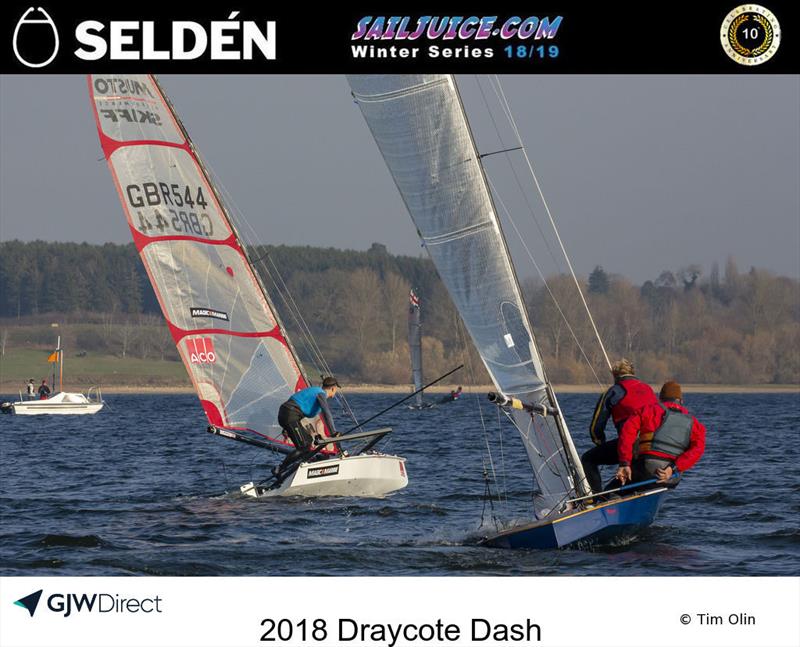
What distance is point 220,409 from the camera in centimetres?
2094

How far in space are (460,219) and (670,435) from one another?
3.20m

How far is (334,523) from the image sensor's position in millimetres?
16094

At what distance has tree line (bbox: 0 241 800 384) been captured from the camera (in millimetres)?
126812

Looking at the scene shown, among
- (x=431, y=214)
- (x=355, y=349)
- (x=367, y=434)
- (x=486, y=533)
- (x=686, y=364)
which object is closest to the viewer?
(x=431, y=214)

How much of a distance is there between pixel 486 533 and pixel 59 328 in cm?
14102

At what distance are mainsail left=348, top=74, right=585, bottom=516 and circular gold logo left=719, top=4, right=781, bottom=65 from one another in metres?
2.84

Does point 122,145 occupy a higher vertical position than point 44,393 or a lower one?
lower

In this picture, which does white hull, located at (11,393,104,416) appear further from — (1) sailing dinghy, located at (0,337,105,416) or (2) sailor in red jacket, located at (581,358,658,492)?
(2) sailor in red jacket, located at (581,358,658,492)

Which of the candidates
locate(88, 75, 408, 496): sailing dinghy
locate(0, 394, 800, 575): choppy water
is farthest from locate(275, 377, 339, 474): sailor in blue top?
locate(88, 75, 408, 496): sailing dinghy

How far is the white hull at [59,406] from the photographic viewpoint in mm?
62906

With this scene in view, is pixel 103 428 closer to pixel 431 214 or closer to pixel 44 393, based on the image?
pixel 44 393

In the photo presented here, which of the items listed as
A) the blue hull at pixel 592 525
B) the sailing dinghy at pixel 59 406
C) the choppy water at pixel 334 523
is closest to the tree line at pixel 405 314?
the sailing dinghy at pixel 59 406

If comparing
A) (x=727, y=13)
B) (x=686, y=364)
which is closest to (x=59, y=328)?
(x=686, y=364)
